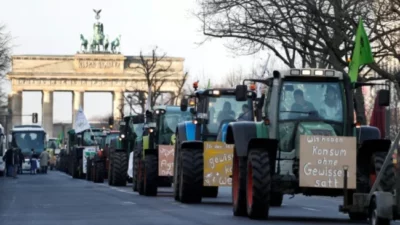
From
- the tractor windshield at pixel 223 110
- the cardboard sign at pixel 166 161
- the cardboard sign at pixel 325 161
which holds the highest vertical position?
the tractor windshield at pixel 223 110

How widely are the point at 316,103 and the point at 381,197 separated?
14.8 feet

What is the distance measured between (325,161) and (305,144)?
430mm

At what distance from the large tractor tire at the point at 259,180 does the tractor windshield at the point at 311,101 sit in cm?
106

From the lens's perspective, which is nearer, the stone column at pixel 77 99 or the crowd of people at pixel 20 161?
the crowd of people at pixel 20 161

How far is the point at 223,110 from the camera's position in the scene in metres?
28.3

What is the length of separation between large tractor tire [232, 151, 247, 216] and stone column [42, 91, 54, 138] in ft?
476

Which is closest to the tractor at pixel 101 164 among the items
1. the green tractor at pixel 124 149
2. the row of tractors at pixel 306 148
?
the green tractor at pixel 124 149

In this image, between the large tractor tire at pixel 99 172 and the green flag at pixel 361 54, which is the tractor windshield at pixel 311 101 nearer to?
the green flag at pixel 361 54

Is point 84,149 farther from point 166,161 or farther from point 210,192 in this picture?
point 210,192

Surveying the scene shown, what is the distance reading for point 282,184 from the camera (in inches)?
833

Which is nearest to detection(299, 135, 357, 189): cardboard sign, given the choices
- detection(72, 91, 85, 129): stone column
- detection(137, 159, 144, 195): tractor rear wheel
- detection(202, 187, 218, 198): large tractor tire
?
detection(202, 187, 218, 198): large tractor tire

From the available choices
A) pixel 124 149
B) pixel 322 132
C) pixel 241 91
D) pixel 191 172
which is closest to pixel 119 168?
pixel 124 149

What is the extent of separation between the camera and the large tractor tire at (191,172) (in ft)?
90.1

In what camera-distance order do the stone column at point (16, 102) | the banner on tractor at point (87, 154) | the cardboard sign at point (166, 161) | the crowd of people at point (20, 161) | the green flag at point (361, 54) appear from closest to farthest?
1. the green flag at point (361, 54)
2. the cardboard sign at point (166, 161)
3. the banner on tractor at point (87, 154)
4. the crowd of people at point (20, 161)
5. the stone column at point (16, 102)
